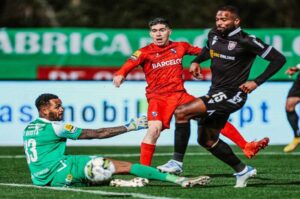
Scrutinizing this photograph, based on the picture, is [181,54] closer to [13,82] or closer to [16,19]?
[13,82]

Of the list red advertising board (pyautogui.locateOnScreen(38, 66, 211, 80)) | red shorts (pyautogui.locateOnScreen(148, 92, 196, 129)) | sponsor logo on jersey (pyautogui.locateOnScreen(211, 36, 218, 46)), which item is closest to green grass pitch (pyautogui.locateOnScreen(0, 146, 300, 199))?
red shorts (pyautogui.locateOnScreen(148, 92, 196, 129))

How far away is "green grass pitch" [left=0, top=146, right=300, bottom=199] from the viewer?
1205 cm

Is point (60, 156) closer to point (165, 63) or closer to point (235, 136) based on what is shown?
point (165, 63)

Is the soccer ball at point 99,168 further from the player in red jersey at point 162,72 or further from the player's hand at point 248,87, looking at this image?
the player in red jersey at point 162,72

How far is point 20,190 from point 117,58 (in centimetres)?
1243

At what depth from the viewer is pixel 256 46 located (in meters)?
13.0

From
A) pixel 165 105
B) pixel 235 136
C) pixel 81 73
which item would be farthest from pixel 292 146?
pixel 81 73

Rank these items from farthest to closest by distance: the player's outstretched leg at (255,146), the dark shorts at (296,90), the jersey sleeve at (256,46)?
the dark shorts at (296,90) < the player's outstretched leg at (255,146) < the jersey sleeve at (256,46)

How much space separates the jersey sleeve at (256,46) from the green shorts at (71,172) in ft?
7.48

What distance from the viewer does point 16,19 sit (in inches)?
1409

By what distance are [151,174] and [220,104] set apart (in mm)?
1444

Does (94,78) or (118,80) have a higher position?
(118,80)

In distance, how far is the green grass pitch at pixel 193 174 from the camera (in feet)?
39.5

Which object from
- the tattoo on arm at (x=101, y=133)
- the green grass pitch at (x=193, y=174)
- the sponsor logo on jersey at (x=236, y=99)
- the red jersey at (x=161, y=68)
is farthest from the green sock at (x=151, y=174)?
the red jersey at (x=161, y=68)
